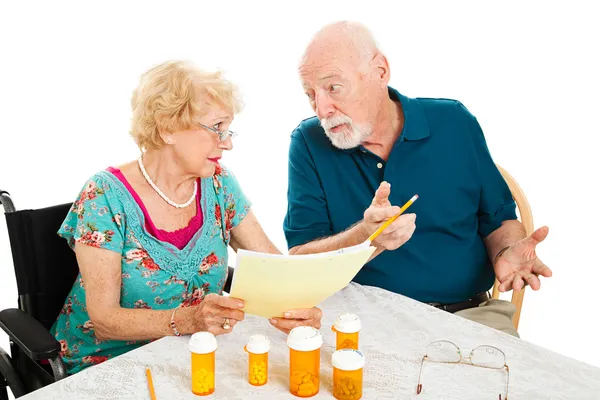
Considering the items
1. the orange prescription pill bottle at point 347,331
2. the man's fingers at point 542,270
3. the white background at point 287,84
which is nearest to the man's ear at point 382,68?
the man's fingers at point 542,270

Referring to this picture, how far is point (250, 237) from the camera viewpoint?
1.98 metres

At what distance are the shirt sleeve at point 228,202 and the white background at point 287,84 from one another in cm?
162

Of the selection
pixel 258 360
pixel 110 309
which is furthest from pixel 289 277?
pixel 110 309

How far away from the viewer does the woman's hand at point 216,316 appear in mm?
1478

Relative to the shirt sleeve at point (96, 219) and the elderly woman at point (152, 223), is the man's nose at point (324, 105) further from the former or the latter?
the shirt sleeve at point (96, 219)

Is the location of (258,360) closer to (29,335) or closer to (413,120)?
(29,335)

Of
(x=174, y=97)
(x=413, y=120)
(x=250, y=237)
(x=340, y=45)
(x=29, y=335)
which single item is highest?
(x=340, y=45)

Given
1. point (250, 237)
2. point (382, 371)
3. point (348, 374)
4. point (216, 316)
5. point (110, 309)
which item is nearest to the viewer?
point (348, 374)

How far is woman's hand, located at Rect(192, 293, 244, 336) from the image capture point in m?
1.48

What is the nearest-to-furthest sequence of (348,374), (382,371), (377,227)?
(348,374) → (382,371) → (377,227)

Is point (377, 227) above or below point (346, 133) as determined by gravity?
below

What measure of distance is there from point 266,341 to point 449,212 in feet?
3.14

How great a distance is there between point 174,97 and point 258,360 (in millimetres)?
753

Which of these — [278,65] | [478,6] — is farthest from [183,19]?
[478,6]
